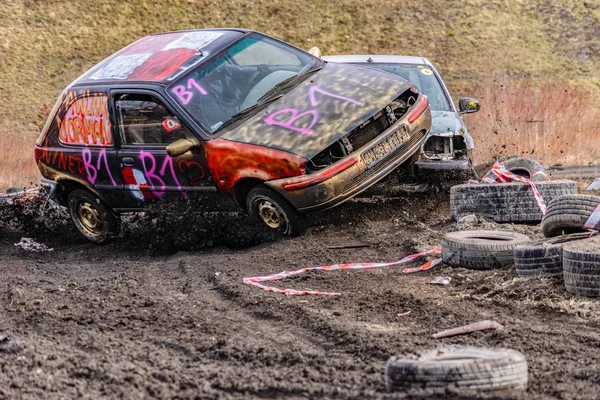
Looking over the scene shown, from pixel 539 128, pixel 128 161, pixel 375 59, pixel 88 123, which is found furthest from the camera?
pixel 539 128

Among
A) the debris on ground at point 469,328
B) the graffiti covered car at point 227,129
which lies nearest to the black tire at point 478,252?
the graffiti covered car at point 227,129

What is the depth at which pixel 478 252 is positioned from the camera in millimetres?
6918

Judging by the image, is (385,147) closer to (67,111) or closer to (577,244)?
A: (577,244)

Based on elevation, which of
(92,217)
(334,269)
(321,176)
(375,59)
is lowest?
(92,217)

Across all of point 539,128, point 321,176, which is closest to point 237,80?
point 321,176

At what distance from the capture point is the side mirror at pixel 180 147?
8.23 meters

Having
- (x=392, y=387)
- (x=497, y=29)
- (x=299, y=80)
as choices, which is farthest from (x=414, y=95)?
(x=497, y=29)

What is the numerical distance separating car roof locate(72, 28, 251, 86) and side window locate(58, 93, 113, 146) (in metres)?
0.22

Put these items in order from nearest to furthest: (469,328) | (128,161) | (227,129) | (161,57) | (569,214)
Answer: (469,328) < (569,214) < (227,129) < (128,161) < (161,57)

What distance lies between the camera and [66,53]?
148ft

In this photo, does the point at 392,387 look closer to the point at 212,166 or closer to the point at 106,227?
the point at 212,166

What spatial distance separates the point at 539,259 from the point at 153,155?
4.03 m

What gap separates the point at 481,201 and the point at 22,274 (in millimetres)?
4352

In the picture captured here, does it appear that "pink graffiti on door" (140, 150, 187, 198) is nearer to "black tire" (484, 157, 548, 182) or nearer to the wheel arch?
the wheel arch
